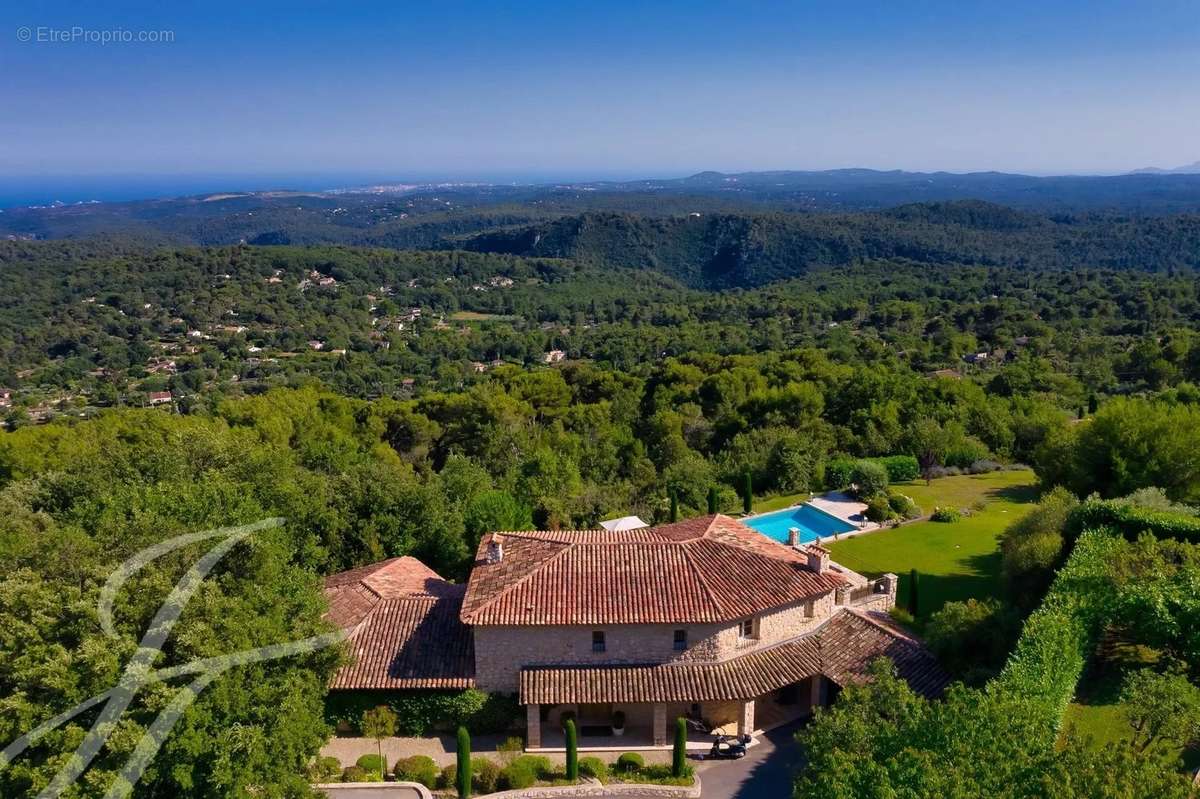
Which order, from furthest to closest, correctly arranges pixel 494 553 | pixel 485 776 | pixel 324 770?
pixel 494 553
pixel 324 770
pixel 485 776

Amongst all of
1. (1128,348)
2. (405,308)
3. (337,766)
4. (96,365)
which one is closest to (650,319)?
(405,308)

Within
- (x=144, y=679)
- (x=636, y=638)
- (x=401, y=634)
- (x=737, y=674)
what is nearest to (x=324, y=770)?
(x=401, y=634)

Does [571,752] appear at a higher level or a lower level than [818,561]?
lower

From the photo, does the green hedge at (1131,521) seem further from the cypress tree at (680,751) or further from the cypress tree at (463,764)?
the cypress tree at (463,764)

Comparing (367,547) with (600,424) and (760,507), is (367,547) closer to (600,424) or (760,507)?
(760,507)

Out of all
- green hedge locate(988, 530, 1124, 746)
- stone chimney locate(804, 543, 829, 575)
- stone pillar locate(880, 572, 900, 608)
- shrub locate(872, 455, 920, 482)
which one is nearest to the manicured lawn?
shrub locate(872, 455, 920, 482)

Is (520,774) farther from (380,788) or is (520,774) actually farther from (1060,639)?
(1060,639)

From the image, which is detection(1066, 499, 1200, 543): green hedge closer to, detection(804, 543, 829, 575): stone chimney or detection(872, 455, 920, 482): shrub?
detection(804, 543, 829, 575): stone chimney

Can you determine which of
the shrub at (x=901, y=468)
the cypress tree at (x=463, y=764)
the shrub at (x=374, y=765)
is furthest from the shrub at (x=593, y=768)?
the shrub at (x=901, y=468)
